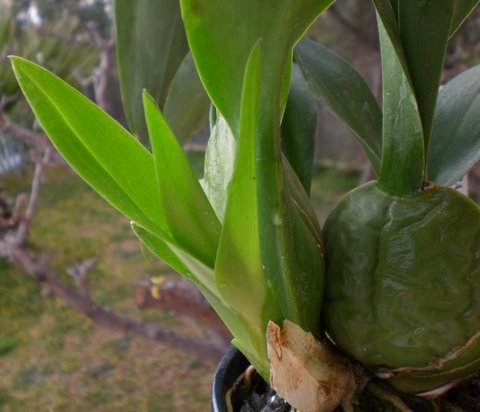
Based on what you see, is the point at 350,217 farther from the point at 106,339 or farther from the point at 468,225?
the point at 106,339

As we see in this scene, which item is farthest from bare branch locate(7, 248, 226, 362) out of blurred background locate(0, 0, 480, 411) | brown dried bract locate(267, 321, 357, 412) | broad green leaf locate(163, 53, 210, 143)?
brown dried bract locate(267, 321, 357, 412)

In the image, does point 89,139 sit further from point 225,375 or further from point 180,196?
point 225,375

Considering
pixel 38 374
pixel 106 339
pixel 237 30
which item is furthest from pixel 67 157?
pixel 106 339

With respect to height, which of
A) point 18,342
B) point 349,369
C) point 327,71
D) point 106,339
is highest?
point 327,71

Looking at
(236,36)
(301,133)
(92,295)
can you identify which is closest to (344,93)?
(301,133)

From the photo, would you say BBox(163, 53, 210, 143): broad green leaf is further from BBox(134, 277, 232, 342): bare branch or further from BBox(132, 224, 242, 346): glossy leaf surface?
BBox(134, 277, 232, 342): bare branch

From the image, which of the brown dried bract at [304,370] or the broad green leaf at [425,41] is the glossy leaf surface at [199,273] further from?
the broad green leaf at [425,41]
